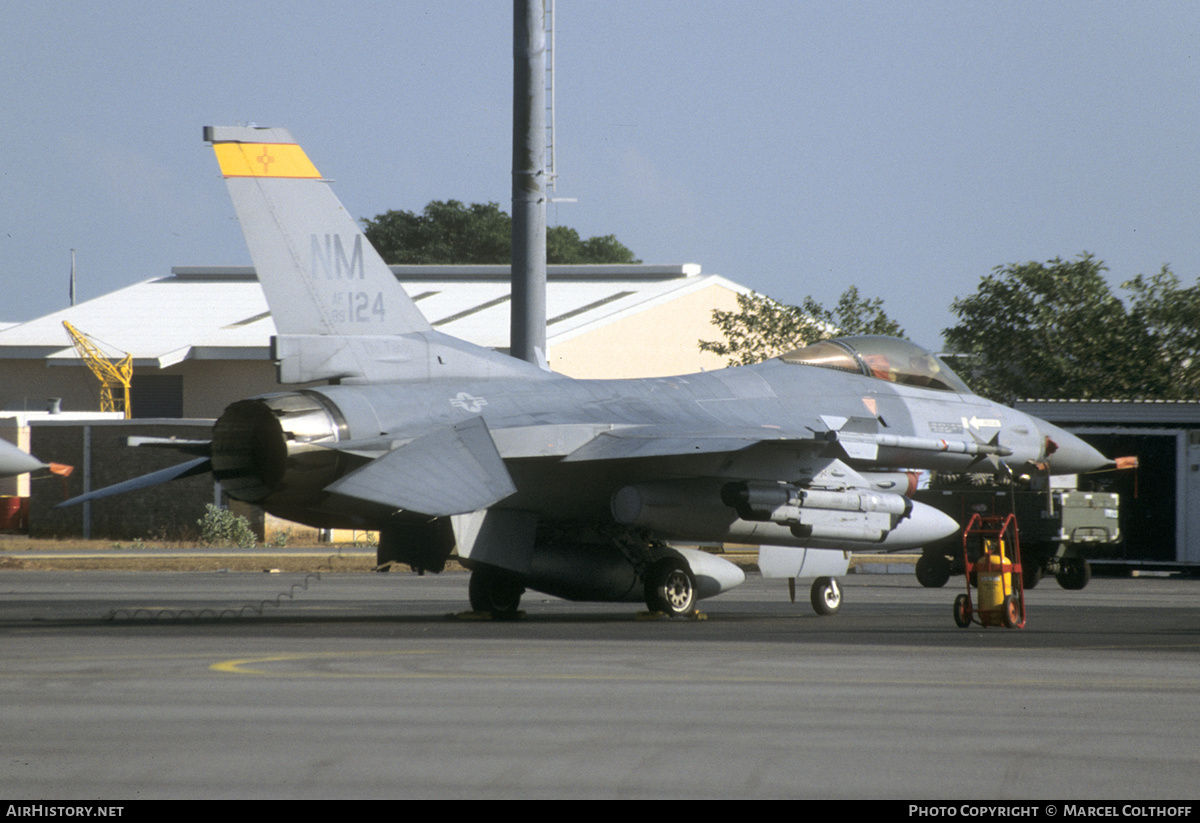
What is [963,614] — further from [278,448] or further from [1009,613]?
[278,448]

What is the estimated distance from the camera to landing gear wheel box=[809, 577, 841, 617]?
57.0 ft

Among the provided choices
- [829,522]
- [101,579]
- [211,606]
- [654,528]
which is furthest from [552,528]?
[101,579]

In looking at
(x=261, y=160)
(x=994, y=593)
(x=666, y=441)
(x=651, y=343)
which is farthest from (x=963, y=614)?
(x=651, y=343)

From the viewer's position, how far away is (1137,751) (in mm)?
7156

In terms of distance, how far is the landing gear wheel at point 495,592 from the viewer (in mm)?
16984

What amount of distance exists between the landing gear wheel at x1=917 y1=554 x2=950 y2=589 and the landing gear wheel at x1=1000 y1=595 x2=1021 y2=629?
9.25m

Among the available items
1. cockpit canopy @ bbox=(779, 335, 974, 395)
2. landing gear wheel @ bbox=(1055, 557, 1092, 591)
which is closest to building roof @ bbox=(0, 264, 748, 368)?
landing gear wheel @ bbox=(1055, 557, 1092, 591)

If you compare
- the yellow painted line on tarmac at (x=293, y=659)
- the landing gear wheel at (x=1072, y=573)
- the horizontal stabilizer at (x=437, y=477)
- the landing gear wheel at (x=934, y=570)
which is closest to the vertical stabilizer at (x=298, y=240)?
the horizontal stabilizer at (x=437, y=477)

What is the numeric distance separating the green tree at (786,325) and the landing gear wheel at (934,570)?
56.4 feet

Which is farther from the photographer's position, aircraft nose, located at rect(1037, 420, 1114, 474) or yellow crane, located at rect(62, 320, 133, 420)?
yellow crane, located at rect(62, 320, 133, 420)

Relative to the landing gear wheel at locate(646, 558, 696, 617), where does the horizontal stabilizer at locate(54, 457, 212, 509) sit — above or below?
above

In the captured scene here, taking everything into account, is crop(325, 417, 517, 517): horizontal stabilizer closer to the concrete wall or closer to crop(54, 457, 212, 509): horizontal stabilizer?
crop(54, 457, 212, 509): horizontal stabilizer

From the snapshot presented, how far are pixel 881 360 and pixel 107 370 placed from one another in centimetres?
3411
